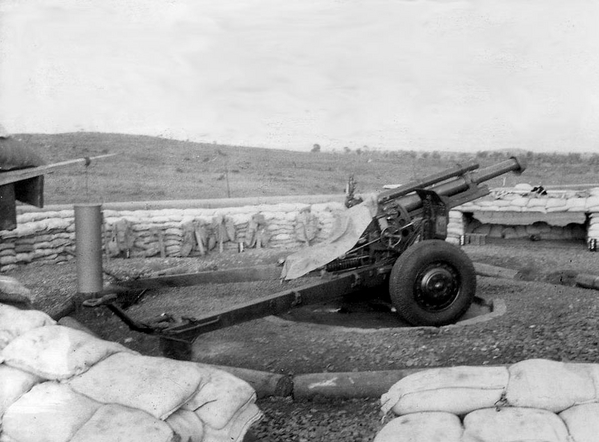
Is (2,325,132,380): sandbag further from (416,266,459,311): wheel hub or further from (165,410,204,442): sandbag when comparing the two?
(416,266,459,311): wheel hub

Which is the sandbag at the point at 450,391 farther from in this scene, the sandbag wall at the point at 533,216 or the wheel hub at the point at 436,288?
the sandbag wall at the point at 533,216

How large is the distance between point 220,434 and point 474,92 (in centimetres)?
1360

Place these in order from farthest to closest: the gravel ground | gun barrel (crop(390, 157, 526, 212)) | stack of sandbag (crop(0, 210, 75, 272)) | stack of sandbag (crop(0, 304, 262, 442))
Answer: stack of sandbag (crop(0, 210, 75, 272))
gun barrel (crop(390, 157, 526, 212))
the gravel ground
stack of sandbag (crop(0, 304, 262, 442))

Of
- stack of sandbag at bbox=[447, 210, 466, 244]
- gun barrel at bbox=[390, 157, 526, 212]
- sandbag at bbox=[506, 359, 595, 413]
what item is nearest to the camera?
sandbag at bbox=[506, 359, 595, 413]

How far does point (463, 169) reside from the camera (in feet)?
21.8

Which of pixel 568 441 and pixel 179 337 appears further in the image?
pixel 179 337

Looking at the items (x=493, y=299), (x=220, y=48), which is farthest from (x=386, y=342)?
(x=220, y=48)

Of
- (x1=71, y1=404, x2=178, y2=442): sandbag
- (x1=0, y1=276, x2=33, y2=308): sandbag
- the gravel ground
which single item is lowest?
the gravel ground

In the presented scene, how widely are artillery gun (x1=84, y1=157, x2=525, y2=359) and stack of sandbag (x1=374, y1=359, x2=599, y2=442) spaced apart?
225 centimetres

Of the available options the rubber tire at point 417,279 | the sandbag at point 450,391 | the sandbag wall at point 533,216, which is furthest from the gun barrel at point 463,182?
the sandbag wall at point 533,216

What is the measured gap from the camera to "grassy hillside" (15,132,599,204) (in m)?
17.9

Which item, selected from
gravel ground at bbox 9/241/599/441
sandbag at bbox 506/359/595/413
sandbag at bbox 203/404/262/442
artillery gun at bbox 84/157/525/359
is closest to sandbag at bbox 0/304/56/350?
sandbag at bbox 203/404/262/442

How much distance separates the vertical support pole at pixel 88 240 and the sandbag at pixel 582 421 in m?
3.68

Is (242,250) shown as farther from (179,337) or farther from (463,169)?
(179,337)
